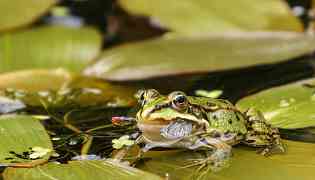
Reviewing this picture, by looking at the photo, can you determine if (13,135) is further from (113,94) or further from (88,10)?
(88,10)

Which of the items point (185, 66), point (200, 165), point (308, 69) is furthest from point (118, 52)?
point (200, 165)

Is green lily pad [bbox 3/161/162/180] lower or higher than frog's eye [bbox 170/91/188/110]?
lower

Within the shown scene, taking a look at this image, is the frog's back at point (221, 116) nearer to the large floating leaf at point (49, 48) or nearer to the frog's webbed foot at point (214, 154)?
the frog's webbed foot at point (214, 154)

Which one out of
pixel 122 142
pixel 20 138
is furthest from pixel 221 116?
pixel 20 138

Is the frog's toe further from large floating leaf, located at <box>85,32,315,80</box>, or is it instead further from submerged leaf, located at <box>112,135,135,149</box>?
large floating leaf, located at <box>85,32,315,80</box>

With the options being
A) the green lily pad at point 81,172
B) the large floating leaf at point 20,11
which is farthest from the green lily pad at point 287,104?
the large floating leaf at point 20,11

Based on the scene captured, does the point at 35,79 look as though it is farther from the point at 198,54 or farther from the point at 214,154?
the point at 214,154

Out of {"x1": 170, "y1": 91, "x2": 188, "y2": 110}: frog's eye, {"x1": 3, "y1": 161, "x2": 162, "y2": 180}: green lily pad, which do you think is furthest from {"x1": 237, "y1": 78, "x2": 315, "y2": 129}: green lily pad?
{"x1": 3, "y1": 161, "x2": 162, "y2": 180}: green lily pad
